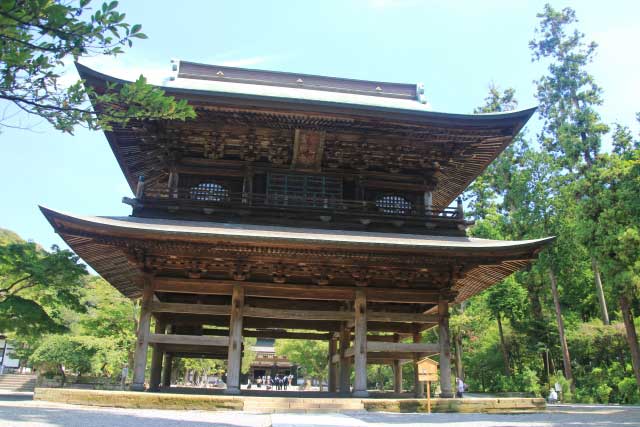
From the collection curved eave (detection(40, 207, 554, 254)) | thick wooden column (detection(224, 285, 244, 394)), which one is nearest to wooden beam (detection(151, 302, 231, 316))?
thick wooden column (detection(224, 285, 244, 394))

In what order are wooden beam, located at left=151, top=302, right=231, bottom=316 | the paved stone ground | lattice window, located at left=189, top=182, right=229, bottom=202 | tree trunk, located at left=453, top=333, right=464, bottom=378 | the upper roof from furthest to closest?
tree trunk, located at left=453, top=333, right=464, bottom=378 < lattice window, located at left=189, top=182, right=229, bottom=202 < the upper roof < wooden beam, located at left=151, top=302, right=231, bottom=316 < the paved stone ground

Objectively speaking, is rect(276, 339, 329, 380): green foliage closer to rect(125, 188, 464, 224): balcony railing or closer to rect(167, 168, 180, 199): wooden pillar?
rect(125, 188, 464, 224): balcony railing

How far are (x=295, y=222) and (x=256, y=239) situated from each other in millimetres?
2417

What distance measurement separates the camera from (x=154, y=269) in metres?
13.4

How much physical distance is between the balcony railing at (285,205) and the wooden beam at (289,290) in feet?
6.74

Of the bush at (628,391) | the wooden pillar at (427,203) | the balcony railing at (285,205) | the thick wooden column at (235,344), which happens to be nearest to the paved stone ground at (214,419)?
A: the thick wooden column at (235,344)

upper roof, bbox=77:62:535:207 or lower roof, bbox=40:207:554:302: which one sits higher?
upper roof, bbox=77:62:535:207

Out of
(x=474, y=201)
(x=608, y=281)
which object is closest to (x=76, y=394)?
(x=608, y=281)

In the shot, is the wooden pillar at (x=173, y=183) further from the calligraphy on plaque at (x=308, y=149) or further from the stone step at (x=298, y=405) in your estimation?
the stone step at (x=298, y=405)

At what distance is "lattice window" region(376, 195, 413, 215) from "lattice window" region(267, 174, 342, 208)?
1.48 m

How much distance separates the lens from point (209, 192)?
1497cm

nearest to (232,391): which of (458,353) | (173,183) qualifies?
(173,183)

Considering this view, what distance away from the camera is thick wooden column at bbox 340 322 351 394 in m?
15.7

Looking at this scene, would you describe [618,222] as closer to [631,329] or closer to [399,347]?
[631,329]
